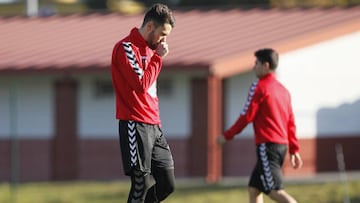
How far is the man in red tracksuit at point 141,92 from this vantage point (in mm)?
9164

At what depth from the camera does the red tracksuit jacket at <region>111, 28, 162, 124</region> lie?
9.16 metres

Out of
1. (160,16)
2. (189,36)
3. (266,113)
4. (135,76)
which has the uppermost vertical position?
(189,36)

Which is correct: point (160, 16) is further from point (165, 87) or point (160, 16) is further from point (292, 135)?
point (165, 87)

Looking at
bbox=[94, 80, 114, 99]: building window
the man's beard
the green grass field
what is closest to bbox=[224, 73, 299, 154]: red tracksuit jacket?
the man's beard

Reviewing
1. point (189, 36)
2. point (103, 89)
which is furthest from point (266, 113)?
point (189, 36)

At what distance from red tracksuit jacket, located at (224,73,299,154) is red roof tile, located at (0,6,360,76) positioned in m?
13.0

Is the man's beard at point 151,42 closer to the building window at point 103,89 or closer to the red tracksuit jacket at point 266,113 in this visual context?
the red tracksuit jacket at point 266,113

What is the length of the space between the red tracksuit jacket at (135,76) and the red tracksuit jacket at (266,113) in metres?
2.27

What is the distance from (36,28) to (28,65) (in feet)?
12.9

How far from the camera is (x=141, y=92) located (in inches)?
363

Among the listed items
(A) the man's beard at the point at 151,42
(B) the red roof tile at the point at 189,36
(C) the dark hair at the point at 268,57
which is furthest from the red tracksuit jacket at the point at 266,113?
(B) the red roof tile at the point at 189,36

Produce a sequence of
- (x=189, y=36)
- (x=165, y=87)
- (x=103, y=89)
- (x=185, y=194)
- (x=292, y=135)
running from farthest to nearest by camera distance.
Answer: (x=189, y=36), (x=103, y=89), (x=165, y=87), (x=185, y=194), (x=292, y=135)

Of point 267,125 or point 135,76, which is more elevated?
point 135,76

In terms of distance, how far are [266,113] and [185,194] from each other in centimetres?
732
